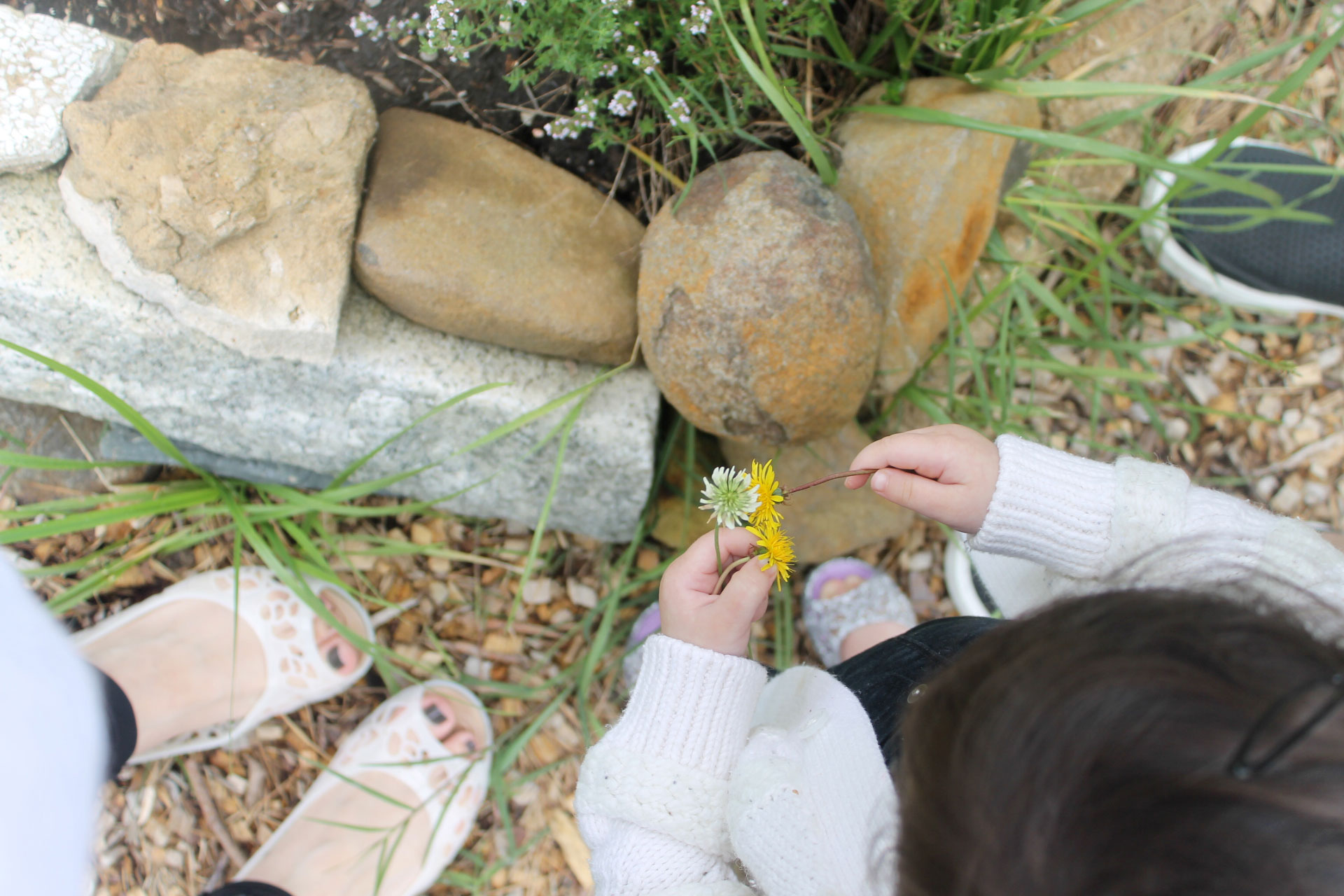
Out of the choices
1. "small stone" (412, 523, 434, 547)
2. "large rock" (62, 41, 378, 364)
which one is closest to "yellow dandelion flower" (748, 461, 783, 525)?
"large rock" (62, 41, 378, 364)

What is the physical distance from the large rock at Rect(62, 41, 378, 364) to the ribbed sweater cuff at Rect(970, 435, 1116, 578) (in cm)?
113

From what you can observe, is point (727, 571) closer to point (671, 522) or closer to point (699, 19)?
point (671, 522)

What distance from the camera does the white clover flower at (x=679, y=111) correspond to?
1.30 meters

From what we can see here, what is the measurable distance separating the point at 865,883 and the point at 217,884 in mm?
1542

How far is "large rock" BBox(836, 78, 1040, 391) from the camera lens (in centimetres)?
150

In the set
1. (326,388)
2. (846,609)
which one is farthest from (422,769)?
(846,609)

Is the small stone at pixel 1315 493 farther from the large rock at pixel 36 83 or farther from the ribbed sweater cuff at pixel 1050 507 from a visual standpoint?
the large rock at pixel 36 83

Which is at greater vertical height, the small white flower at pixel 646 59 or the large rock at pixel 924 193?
the small white flower at pixel 646 59

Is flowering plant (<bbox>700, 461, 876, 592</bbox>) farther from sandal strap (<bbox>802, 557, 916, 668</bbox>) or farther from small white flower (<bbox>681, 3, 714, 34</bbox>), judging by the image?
sandal strap (<bbox>802, 557, 916, 668</bbox>)

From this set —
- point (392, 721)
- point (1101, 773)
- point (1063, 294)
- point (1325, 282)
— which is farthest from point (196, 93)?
point (1325, 282)

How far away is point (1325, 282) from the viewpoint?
6.73ft

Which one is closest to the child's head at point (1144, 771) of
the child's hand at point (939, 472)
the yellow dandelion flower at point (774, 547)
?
the yellow dandelion flower at point (774, 547)

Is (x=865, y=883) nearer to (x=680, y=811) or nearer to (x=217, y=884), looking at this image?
(x=680, y=811)

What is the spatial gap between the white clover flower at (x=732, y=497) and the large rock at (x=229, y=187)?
0.79m
